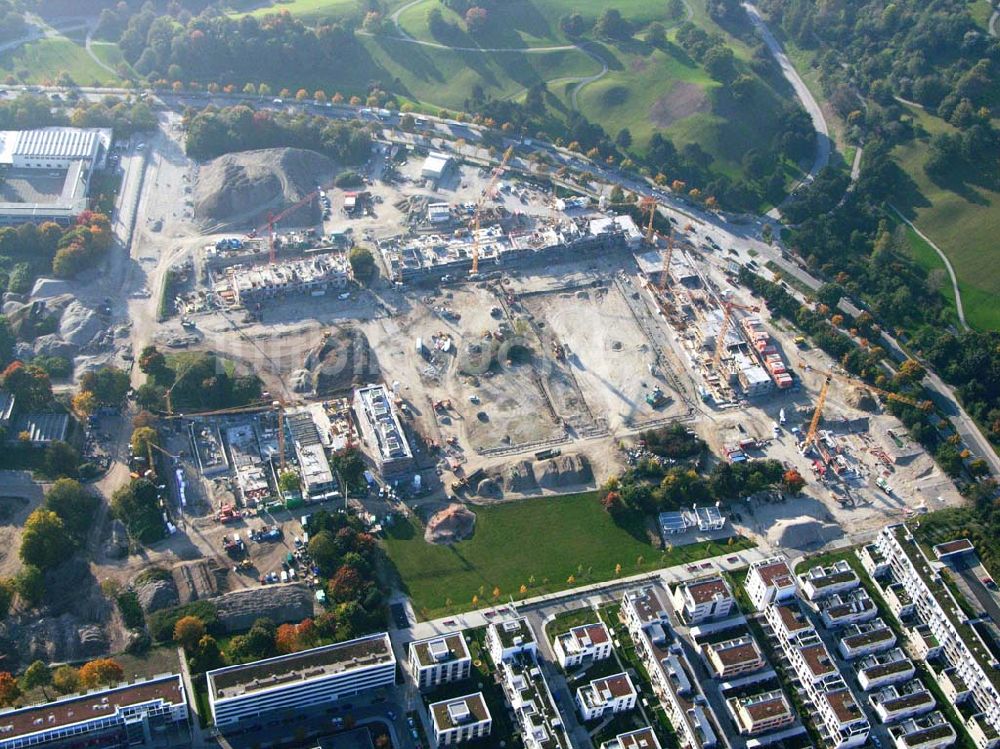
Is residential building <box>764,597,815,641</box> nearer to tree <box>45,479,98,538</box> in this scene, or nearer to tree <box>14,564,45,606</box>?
tree <box>45,479,98,538</box>

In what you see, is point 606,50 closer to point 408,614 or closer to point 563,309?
point 563,309

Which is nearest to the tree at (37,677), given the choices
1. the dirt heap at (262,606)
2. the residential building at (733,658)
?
the dirt heap at (262,606)

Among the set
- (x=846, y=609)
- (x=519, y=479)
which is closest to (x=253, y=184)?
(x=519, y=479)

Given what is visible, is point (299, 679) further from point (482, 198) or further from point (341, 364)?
point (482, 198)

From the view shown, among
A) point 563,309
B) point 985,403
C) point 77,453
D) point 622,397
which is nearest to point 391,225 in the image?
point 563,309

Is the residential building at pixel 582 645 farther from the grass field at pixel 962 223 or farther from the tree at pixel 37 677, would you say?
the grass field at pixel 962 223

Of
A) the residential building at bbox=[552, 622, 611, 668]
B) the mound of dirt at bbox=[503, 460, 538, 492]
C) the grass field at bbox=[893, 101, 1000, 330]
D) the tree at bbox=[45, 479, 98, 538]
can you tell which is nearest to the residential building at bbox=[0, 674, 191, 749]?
the tree at bbox=[45, 479, 98, 538]
